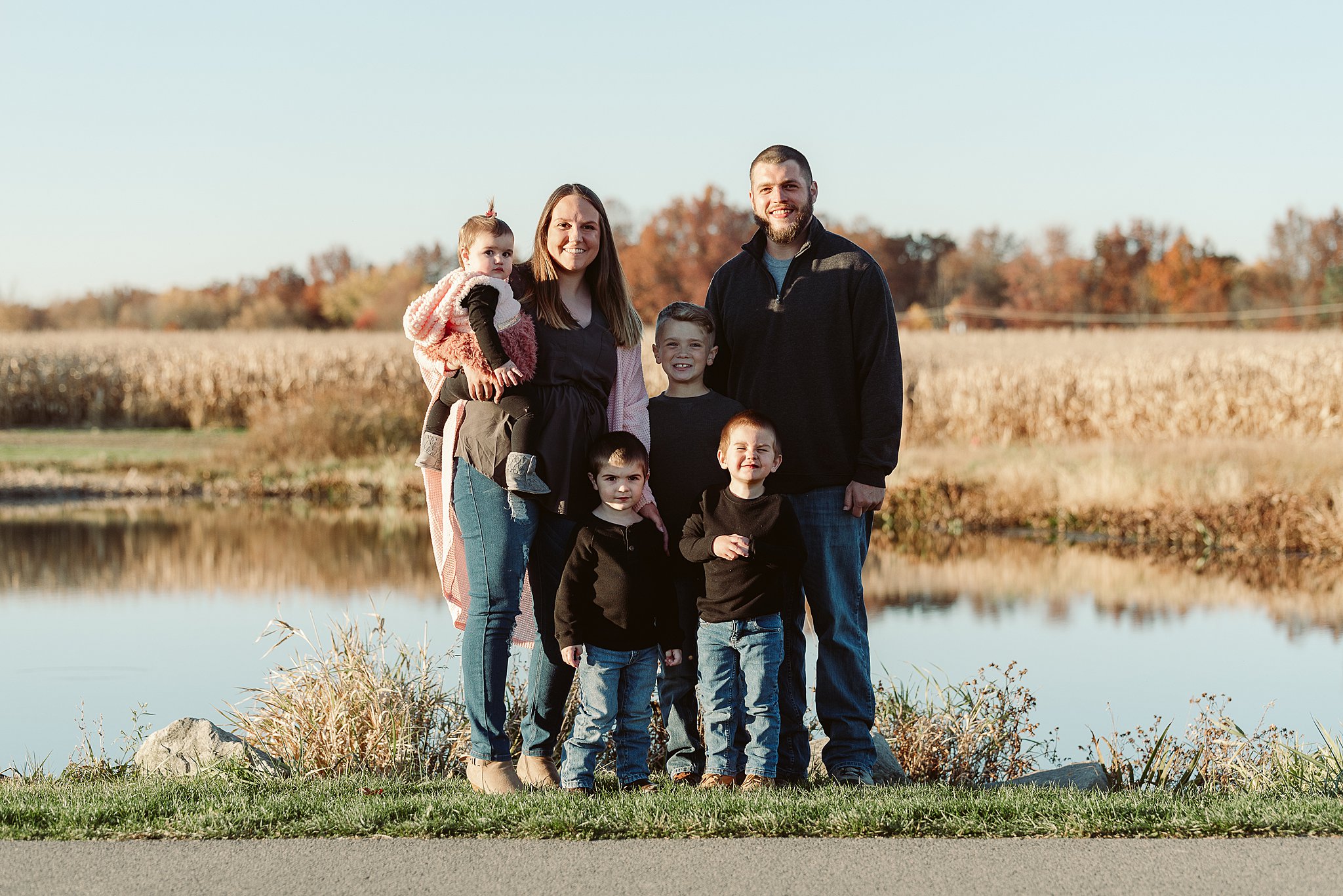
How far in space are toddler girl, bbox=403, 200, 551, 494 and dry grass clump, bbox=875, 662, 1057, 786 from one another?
9.37ft

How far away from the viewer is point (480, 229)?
5254mm

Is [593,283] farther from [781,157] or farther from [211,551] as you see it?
[211,551]

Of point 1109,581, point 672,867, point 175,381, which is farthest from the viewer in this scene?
point 175,381

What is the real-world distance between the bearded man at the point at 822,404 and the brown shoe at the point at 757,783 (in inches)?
12.6

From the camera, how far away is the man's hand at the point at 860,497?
5.65 meters

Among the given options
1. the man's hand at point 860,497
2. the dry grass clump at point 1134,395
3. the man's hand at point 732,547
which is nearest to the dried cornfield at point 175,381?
the dry grass clump at point 1134,395

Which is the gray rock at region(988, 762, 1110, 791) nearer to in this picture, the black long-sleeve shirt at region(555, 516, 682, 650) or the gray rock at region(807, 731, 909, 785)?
the gray rock at region(807, 731, 909, 785)

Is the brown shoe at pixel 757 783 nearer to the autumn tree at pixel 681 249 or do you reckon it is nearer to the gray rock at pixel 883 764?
the gray rock at pixel 883 764

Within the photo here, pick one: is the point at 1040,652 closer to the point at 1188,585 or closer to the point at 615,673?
the point at 1188,585

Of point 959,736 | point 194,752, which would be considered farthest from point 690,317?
point 194,752

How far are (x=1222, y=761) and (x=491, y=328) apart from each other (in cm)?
434

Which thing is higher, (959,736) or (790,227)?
(790,227)

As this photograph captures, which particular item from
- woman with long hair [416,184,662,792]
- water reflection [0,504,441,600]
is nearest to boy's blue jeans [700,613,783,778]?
woman with long hair [416,184,662,792]

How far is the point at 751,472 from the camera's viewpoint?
530cm
